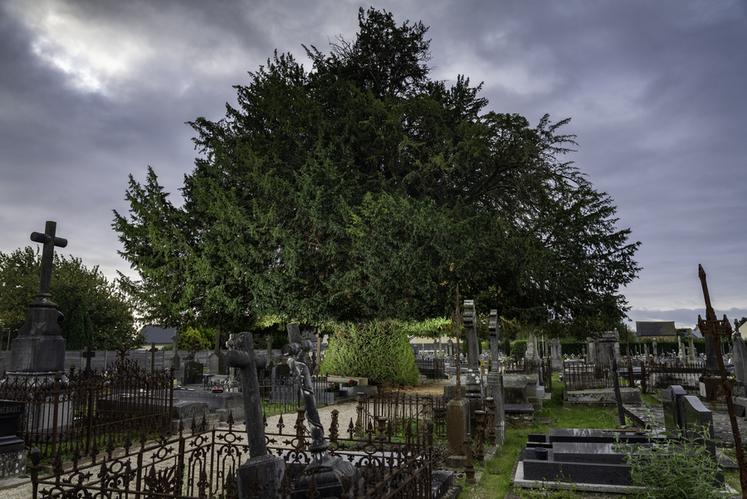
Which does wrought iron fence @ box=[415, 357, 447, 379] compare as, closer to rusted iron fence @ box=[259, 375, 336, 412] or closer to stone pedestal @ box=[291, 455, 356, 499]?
rusted iron fence @ box=[259, 375, 336, 412]

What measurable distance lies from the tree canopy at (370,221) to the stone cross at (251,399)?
1514cm

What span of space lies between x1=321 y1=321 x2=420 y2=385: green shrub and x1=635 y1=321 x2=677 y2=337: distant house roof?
88.4 ft

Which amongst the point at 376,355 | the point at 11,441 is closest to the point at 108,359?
the point at 376,355

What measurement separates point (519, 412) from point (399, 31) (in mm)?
19838

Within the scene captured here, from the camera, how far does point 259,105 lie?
24500 millimetres

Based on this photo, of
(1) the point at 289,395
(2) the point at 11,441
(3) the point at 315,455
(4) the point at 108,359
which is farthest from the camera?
(4) the point at 108,359

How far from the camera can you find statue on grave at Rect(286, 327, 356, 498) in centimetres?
537

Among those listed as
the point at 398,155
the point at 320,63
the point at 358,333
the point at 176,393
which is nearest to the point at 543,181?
the point at 398,155

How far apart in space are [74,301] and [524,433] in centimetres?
3373

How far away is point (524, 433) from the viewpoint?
1263 centimetres

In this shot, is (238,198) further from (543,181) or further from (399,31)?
(543,181)

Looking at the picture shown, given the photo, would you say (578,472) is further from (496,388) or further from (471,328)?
(471,328)

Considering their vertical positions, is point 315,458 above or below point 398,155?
below

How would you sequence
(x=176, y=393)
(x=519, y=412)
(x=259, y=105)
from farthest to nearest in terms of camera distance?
(x=259, y=105) → (x=176, y=393) → (x=519, y=412)
